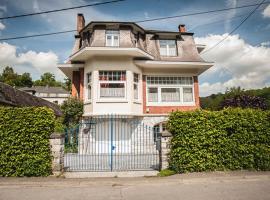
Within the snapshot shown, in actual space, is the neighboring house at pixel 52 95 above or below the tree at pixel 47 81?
below

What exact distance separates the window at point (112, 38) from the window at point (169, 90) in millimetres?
3612

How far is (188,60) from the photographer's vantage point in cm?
1592

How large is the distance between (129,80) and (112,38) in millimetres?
3500

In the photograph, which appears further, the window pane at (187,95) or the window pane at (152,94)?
the window pane at (187,95)

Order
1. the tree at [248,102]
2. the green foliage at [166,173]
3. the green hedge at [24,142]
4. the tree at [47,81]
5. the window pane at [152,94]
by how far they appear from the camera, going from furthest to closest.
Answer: the tree at [47,81]
the window pane at [152,94]
the tree at [248,102]
the green foliage at [166,173]
the green hedge at [24,142]

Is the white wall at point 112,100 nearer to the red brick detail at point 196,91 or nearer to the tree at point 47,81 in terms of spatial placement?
the red brick detail at point 196,91

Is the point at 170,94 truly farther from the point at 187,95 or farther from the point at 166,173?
the point at 166,173

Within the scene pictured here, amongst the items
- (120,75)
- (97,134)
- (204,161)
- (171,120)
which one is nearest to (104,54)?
(120,75)

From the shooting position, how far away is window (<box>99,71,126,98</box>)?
14125mm

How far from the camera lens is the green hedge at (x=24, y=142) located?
7621 millimetres

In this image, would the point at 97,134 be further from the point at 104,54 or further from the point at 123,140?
the point at 104,54

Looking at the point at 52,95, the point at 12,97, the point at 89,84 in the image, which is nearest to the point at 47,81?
the point at 52,95

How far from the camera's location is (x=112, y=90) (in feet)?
46.6

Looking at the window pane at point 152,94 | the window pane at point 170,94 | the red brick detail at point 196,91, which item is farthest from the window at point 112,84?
the red brick detail at point 196,91
